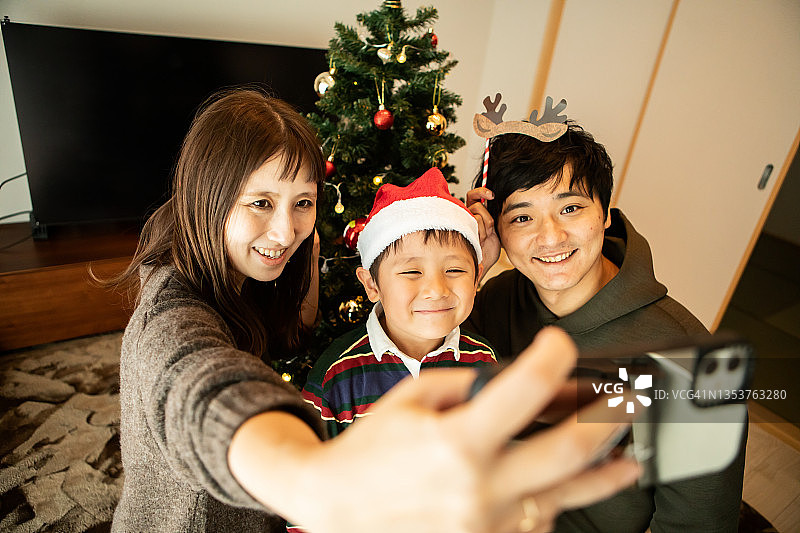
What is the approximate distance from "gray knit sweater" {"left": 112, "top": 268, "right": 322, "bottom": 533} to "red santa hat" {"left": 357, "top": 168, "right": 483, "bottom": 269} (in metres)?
0.43

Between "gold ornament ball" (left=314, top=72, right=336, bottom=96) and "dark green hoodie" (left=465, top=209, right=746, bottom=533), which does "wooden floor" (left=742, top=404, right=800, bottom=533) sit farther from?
"gold ornament ball" (left=314, top=72, right=336, bottom=96)

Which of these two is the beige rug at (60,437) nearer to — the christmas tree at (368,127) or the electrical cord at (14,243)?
the electrical cord at (14,243)

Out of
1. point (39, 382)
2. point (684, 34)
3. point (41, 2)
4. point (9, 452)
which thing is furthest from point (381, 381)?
point (684, 34)

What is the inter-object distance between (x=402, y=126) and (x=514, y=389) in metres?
1.23

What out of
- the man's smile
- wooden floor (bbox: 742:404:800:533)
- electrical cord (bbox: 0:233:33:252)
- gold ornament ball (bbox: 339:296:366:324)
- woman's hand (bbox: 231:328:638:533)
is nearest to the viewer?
woman's hand (bbox: 231:328:638:533)

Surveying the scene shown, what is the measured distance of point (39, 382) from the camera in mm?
2246

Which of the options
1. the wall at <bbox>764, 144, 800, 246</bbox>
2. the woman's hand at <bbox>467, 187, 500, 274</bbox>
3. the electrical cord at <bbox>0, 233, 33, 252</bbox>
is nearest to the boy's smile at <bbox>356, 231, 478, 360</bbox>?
the woman's hand at <bbox>467, 187, 500, 274</bbox>

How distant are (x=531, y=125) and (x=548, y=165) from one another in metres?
0.13

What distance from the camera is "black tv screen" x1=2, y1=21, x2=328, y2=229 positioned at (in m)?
2.24

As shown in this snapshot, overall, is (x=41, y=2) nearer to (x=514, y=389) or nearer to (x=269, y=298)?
(x=269, y=298)

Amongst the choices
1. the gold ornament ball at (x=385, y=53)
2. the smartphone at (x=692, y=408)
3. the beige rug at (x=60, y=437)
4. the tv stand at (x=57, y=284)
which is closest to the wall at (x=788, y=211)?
the gold ornament ball at (x=385, y=53)

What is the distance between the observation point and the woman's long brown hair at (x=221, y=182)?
97cm

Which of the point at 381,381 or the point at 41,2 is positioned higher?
the point at 41,2

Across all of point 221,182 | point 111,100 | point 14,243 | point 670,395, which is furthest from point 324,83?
point 14,243
